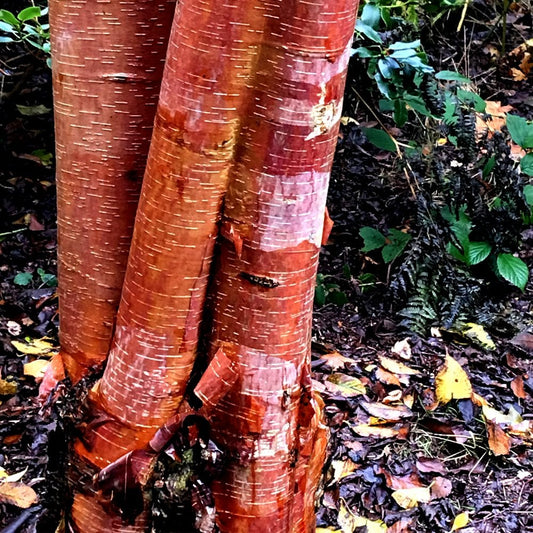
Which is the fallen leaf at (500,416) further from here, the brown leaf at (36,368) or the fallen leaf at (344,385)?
the brown leaf at (36,368)

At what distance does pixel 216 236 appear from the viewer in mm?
1381

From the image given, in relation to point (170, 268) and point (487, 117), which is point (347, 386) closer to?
point (170, 268)

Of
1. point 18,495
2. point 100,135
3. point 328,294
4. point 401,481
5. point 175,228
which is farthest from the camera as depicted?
point 328,294

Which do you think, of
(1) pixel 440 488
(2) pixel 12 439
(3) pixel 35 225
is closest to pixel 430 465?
(1) pixel 440 488

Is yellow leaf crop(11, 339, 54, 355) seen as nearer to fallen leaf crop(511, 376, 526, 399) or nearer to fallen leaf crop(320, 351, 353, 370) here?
fallen leaf crop(320, 351, 353, 370)

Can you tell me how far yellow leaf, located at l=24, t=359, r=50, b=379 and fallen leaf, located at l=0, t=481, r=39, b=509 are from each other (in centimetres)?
58

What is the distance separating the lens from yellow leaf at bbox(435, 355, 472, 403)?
2.58 meters

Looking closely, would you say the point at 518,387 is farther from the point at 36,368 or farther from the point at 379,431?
the point at 36,368

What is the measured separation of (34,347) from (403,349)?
155cm

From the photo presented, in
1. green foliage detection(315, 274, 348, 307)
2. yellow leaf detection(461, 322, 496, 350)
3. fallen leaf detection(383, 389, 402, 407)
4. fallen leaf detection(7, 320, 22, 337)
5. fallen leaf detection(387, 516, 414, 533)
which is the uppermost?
fallen leaf detection(387, 516, 414, 533)

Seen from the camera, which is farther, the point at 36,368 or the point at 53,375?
the point at 36,368

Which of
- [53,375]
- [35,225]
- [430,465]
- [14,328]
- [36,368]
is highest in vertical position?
[53,375]

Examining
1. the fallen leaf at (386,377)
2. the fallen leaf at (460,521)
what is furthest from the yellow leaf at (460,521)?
the fallen leaf at (386,377)

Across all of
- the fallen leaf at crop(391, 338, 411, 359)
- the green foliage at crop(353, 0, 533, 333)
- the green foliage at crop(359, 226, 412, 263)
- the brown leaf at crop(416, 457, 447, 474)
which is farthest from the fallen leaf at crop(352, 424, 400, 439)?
the green foliage at crop(359, 226, 412, 263)
